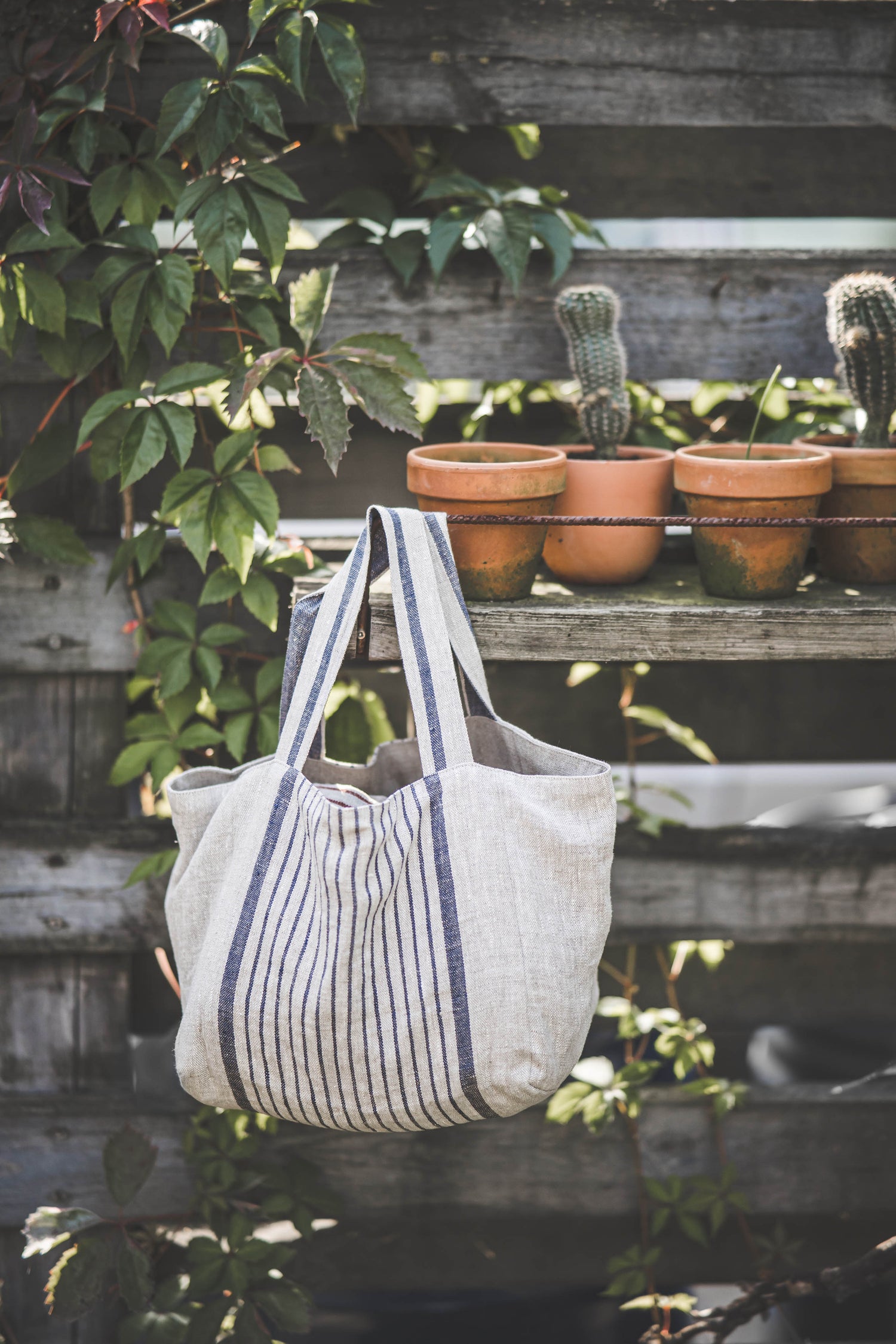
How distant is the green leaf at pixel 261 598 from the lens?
139 centimetres

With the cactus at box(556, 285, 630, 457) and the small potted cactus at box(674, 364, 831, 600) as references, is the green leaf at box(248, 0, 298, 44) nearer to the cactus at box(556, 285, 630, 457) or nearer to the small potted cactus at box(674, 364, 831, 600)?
the cactus at box(556, 285, 630, 457)

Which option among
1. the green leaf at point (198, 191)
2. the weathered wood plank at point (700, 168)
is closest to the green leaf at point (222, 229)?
the green leaf at point (198, 191)

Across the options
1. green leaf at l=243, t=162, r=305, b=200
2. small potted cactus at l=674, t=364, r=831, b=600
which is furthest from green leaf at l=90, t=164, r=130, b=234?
small potted cactus at l=674, t=364, r=831, b=600

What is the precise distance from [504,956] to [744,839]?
2.67 ft

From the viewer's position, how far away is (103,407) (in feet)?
4.25

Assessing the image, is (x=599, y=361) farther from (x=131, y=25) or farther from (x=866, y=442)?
(x=131, y=25)

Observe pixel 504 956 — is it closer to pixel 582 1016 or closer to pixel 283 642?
pixel 582 1016

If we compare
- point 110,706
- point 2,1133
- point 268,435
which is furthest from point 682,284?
point 2,1133

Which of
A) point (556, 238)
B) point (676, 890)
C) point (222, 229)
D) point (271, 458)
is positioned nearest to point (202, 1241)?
point (676, 890)

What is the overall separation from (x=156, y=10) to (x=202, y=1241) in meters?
1.56

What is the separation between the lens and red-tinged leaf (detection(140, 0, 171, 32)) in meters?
1.19

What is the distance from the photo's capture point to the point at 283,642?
1.59 metres

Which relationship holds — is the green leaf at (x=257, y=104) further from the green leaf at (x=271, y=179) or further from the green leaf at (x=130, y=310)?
the green leaf at (x=130, y=310)

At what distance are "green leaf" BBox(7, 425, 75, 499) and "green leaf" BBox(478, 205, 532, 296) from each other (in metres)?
0.61
